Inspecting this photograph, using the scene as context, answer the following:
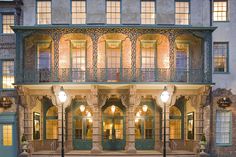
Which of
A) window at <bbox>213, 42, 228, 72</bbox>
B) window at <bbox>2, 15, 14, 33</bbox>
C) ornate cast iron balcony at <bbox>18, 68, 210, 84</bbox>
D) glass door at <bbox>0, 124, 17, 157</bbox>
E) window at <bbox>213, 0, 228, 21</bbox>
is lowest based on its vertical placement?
glass door at <bbox>0, 124, 17, 157</bbox>

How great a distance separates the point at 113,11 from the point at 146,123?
8780 millimetres

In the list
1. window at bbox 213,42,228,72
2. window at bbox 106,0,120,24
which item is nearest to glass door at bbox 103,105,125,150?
window at bbox 106,0,120,24

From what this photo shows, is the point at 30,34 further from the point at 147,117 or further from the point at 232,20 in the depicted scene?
the point at 232,20

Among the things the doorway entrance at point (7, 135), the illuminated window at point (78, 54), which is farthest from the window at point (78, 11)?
the doorway entrance at point (7, 135)

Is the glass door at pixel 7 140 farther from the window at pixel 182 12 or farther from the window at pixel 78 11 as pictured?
the window at pixel 182 12

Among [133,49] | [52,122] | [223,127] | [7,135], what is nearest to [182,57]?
[133,49]

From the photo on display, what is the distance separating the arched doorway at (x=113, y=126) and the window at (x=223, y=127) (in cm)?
696

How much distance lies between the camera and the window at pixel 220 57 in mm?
26188

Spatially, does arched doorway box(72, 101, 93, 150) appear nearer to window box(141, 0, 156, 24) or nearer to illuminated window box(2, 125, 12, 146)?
illuminated window box(2, 125, 12, 146)

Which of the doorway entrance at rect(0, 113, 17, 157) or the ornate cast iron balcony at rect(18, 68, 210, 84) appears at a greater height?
the ornate cast iron balcony at rect(18, 68, 210, 84)

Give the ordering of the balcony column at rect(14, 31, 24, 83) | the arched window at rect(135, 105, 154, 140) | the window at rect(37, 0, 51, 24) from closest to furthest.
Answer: the balcony column at rect(14, 31, 24, 83) → the window at rect(37, 0, 51, 24) → the arched window at rect(135, 105, 154, 140)

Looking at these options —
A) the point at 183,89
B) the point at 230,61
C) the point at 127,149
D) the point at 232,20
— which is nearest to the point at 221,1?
the point at 232,20

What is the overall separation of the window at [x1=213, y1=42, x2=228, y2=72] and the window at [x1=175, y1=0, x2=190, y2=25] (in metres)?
2.77

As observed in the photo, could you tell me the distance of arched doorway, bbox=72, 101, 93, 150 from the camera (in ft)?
91.9
